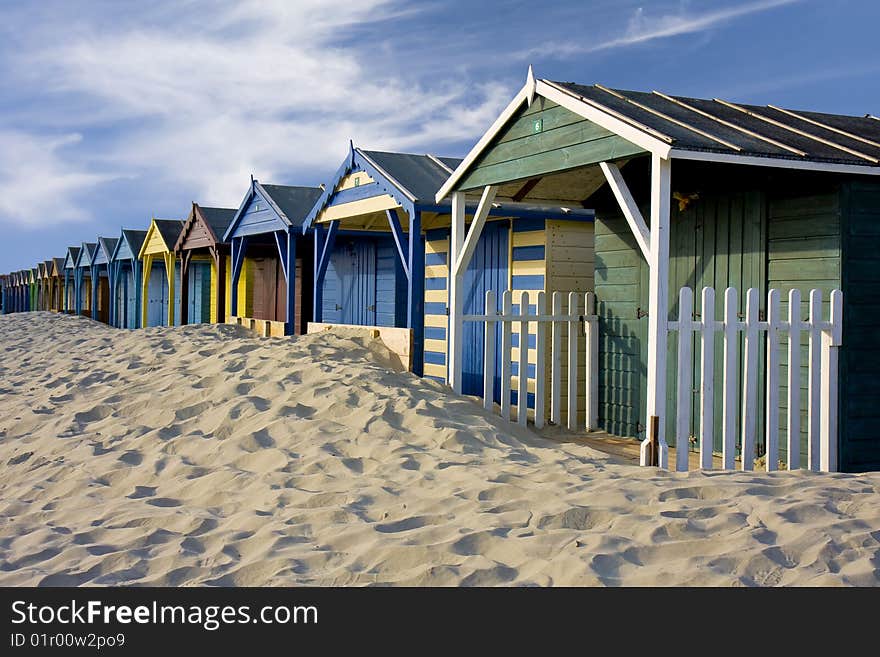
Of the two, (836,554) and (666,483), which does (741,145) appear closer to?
(666,483)

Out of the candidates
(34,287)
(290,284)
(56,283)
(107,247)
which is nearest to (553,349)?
(290,284)

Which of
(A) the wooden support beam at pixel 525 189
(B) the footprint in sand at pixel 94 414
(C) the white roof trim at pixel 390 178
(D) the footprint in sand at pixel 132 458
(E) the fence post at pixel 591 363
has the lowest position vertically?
(D) the footprint in sand at pixel 132 458

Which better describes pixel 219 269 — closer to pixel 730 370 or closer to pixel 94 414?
pixel 94 414

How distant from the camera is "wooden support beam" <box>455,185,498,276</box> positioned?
9344 millimetres

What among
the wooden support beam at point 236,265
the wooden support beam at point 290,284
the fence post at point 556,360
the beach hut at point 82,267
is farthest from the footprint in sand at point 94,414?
the beach hut at point 82,267

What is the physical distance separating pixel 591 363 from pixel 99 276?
26.8 meters

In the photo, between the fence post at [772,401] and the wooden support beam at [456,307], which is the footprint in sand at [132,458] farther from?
the fence post at [772,401]

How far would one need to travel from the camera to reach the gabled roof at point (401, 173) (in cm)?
1100

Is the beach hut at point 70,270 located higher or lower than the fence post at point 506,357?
higher

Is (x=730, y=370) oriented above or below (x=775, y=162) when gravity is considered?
below

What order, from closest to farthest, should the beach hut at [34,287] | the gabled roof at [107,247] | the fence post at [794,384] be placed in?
the fence post at [794,384] → the gabled roof at [107,247] → the beach hut at [34,287]

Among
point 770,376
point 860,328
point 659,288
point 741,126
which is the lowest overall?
point 770,376

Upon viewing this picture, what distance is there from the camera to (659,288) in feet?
22.4

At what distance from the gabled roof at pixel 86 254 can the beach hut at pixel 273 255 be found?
1314cm
